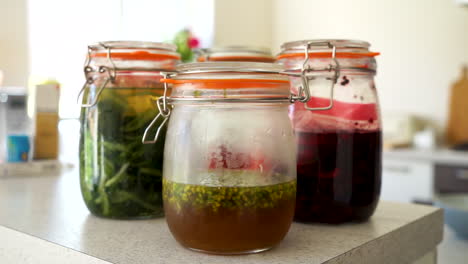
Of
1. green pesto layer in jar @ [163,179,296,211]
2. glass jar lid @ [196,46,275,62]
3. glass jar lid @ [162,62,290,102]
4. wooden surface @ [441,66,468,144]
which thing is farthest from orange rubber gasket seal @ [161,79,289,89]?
wooden surface @ [441,66,468,144]

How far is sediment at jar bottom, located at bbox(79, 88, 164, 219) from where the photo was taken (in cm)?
67

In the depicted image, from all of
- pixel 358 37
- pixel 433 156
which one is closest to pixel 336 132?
pixel 433 156

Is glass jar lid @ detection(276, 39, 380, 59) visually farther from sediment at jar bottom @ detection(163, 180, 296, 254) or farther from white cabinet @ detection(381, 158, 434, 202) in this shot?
white cabinet @ detection(381, 158, 434, 202)

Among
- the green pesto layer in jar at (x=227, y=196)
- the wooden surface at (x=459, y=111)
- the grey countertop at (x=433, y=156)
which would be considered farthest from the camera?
the wooden surface at (x=459, y=111)

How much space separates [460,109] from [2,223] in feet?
9.89

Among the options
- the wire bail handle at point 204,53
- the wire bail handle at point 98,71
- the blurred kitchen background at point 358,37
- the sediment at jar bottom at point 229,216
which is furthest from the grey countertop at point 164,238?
the blurred kitchen background at point 358,37

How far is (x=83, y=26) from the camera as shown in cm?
321

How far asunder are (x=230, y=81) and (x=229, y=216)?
138mm

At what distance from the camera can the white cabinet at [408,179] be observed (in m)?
2.76

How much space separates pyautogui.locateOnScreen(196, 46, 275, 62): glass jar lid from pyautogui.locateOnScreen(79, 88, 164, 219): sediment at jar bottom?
0.50 feet

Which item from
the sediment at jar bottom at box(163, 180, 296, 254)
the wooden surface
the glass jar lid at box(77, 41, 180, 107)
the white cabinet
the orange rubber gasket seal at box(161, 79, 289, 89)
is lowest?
the white cabinet

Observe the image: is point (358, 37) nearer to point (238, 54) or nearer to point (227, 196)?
point (238, 54)

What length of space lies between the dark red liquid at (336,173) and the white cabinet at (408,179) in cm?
222

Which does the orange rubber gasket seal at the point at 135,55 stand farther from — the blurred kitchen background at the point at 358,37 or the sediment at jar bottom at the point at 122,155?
the blurred kitchen background at the point at 358,37
